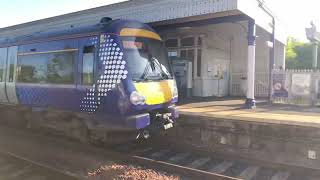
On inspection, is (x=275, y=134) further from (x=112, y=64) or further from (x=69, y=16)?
(x=69, y=16)

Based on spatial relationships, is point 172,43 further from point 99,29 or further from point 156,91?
point 99,29

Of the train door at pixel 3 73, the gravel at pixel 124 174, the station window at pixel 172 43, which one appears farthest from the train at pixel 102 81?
the station window at pixel 172 43

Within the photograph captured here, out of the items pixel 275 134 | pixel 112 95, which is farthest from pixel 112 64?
pixel 275 134

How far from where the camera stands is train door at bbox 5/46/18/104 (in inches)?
496

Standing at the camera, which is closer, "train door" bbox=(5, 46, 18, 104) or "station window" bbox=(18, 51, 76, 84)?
"station window" bbox=(18, 51, 76, 84)

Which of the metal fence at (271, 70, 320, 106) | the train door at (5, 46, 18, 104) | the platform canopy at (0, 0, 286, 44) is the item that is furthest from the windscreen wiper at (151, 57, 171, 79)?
the metal fence at (271, 70, 320, 106)

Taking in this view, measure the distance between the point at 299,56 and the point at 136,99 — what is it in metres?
53.2

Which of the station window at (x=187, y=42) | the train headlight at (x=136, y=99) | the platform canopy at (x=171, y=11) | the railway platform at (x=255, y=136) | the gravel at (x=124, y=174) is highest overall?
the platform canopy at (x=171, y=11)

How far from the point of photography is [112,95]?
356 inches

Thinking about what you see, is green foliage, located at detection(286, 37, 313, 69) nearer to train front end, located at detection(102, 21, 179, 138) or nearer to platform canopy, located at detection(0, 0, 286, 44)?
platform canopy, located at detection(0, 0, 286, 44)

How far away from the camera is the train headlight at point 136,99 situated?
8.93 m

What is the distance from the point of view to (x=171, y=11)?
47.0ft

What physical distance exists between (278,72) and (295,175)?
746cm

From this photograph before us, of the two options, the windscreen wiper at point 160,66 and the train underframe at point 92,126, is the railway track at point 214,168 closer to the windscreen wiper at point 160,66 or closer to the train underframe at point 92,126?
the train underframe at point 92,126
